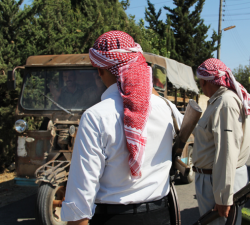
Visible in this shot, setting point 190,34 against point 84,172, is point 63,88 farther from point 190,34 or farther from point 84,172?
point 190,34

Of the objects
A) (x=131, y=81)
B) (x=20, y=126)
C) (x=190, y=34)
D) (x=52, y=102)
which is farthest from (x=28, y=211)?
(x=190, y=34)

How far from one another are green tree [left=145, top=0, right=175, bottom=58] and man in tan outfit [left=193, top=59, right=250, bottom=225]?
11.8m

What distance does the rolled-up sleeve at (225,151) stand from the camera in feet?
6.41

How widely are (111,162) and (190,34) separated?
18595mm

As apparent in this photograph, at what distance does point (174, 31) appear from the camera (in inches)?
738

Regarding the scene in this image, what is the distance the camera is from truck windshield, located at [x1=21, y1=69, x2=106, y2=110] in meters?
4.30

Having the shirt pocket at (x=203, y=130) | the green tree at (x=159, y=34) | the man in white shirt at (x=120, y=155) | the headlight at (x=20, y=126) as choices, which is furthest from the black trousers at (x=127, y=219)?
the green tree at (x=159, y=34)

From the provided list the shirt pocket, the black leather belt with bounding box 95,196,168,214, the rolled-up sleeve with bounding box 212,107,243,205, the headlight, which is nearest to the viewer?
the black leather belt with bounding box 95,196,168,214

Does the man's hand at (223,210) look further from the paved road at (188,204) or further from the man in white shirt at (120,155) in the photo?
the paved road at (188,204)

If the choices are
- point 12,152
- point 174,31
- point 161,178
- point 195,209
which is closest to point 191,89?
point 195,209

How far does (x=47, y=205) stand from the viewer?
10.0 ft

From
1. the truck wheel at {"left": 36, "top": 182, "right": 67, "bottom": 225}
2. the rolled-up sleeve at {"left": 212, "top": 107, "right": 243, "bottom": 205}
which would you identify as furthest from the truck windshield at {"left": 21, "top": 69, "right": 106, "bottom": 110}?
the rolled-up sleeve at {"left": 212, "top": 107, "right": 243, "bottom": 205}

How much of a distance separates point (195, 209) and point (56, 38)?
5.22 meters

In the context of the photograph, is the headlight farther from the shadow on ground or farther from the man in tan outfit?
the man in tan outfit
